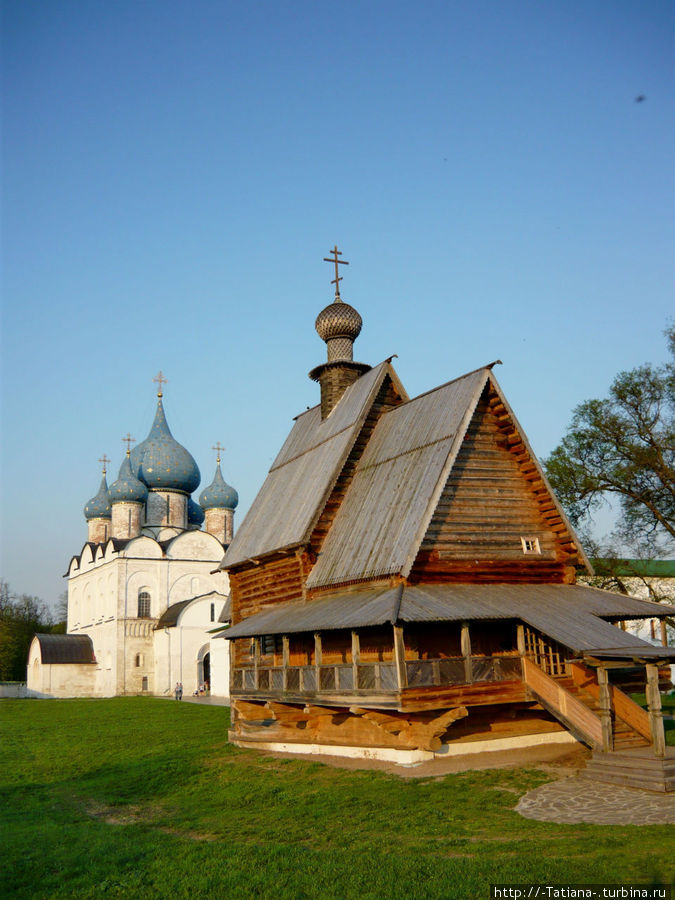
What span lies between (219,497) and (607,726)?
161 ft

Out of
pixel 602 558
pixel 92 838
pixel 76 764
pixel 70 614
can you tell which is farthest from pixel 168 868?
pixel 70 614

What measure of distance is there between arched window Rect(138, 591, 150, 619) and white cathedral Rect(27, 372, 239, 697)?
6 cm

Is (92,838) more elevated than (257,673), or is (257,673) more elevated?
(257,673)

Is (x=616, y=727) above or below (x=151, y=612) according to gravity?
below

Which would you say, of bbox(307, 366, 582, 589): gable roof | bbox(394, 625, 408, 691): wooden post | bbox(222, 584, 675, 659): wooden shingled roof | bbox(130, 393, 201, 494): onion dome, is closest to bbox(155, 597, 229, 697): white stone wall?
bbox(130, 393, 201, 494): onion dome

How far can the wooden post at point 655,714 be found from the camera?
12.0 meters

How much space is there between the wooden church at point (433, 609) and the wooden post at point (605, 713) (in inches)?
1.2

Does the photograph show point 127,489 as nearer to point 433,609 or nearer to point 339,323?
point 339,323

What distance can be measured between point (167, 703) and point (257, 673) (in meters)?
22.2

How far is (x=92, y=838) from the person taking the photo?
1103 centimetres

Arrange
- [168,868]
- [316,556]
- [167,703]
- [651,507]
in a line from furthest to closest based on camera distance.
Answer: [167,703] < [651,507] < [316,556] < [168,868]

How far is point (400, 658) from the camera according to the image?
1398 centimetres

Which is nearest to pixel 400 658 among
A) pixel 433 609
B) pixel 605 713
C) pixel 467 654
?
pixel 433 609

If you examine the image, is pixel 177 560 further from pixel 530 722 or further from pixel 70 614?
pixel 530 722
